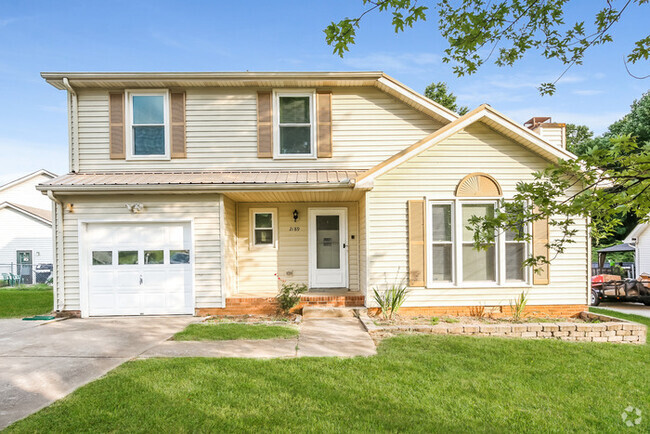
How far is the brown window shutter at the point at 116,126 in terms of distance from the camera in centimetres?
913

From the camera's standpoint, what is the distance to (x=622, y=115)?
2673 cm

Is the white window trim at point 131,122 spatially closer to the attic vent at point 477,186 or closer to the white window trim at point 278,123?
the white window trim at point 278,123

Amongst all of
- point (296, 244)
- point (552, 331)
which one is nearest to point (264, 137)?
point (296, 244)

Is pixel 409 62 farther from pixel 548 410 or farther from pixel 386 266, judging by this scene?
pixel 548 410

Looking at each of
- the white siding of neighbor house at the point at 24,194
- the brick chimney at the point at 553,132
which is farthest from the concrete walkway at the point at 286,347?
the white siding of neighbor house at the point at 24,194

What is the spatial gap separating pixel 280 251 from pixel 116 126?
5253 millimetres

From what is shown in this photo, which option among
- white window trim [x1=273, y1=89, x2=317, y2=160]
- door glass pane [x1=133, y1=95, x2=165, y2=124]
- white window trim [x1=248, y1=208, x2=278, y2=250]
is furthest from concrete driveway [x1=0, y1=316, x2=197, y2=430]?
door glass pane [x1=133, y1=95, x2=165, y2=124]

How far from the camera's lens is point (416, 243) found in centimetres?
795

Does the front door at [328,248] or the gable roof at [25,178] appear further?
the gable roof at [25,178]

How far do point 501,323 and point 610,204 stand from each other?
5.36 m

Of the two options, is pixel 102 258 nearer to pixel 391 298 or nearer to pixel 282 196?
pixel 282 196

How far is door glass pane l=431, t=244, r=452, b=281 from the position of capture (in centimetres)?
802

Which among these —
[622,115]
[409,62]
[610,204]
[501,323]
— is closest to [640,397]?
[610,204]

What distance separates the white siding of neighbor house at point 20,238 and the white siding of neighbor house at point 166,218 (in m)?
16.4
